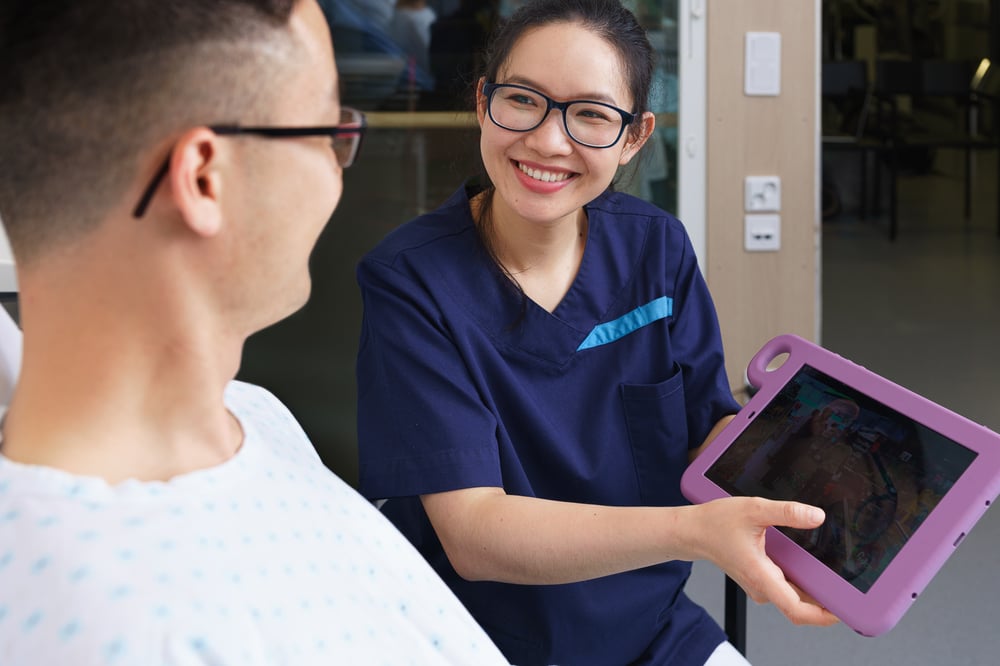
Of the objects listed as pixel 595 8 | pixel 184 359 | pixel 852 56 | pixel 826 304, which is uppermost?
→ pixel 852 56

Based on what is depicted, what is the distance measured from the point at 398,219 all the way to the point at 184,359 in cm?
273

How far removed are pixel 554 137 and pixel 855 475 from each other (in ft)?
1.57

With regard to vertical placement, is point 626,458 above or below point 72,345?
below

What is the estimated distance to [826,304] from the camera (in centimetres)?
501

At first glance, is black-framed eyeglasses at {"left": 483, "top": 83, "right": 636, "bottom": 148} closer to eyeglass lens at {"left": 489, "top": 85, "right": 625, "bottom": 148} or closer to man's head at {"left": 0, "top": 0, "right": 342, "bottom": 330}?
eyeglass lens at {"left": 489, "top": 85, "right": 625, "bottom": 148}

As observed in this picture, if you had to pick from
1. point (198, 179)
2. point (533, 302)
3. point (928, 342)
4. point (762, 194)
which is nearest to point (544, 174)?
point (533, 302)

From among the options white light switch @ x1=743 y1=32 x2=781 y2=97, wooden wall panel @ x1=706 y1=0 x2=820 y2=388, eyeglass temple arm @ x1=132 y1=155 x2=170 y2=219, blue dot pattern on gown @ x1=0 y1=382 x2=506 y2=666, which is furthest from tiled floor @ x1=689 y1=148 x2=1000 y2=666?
eyeglass temple arm @ x1=132 y1=155 x2=170 y2=219

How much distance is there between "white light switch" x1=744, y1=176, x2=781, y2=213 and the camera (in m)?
3.11

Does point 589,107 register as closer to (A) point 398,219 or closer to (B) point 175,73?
(B) point 175,73

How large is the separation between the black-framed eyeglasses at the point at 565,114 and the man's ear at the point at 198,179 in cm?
59

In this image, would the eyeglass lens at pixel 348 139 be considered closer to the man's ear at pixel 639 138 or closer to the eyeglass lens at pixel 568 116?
the eyeglass lens at pixel 568 116

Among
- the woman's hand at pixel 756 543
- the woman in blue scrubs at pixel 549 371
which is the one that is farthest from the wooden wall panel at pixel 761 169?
the woman's hand at pixel 756 543

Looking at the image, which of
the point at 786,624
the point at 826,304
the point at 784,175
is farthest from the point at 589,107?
the point at 826,304

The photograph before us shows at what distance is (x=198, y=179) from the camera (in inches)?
26.5
